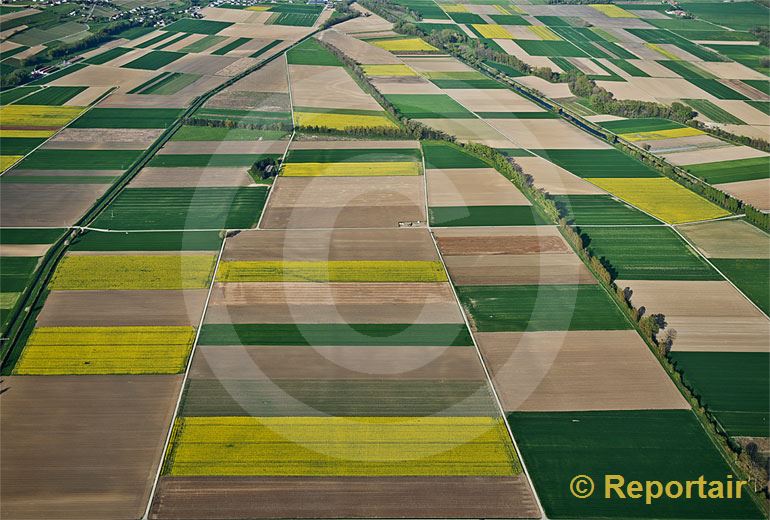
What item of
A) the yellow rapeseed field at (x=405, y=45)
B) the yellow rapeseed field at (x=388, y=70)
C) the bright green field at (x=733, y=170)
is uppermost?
the yellow rapeseed field at (x=405, y=45)

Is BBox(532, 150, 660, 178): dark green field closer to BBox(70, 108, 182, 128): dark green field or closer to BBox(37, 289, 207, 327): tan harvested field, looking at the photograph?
BBox(37, 289, 207, 327): tan harvested field

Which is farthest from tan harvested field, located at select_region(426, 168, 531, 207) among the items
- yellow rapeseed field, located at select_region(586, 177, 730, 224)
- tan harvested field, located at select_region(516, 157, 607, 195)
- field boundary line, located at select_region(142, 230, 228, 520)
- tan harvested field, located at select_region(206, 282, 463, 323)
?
field boundary line, located at select_region(142, 230, 228, 520)

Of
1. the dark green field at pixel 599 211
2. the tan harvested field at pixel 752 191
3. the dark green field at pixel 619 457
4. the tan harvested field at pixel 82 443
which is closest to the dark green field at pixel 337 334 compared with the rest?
the tan harvested field at pixel 82 443

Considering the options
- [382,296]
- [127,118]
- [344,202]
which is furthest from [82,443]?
[127,118]

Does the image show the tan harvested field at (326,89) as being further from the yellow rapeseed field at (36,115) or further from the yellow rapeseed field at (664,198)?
the yellow rapeseed field at (664,198)

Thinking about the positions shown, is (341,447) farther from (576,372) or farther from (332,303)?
(576,372)

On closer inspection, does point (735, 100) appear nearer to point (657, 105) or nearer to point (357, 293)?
point (657, 105)
